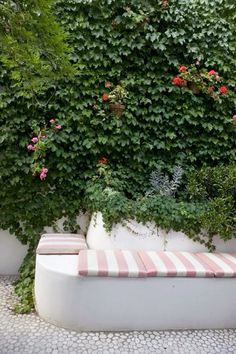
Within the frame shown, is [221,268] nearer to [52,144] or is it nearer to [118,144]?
[118,144]

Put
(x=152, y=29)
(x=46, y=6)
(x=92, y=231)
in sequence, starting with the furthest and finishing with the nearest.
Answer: (x=152, y=29), (x=92, y=231), (x=46, y=6)

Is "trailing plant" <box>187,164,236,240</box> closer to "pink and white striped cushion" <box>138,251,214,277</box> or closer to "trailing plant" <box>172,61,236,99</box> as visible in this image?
"pink and white striped cushion" <box>138,251,214,277</box>

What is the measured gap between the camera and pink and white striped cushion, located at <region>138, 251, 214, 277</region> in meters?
2.74

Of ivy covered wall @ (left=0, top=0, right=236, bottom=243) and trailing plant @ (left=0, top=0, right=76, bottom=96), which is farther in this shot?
ivy covered wall @ (left=0, top=0, right=236, bottom=243)

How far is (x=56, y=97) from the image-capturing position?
374cm

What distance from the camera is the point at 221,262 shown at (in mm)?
2979

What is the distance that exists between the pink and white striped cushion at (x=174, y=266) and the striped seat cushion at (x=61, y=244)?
2.17 feet

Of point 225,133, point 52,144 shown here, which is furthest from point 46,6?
point 225,133

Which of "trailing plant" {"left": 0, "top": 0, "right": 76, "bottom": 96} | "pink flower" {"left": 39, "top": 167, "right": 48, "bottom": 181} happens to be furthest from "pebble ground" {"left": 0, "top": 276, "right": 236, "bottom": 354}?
"trailing plant" {"left": 0, "top": 0, "right": 76, "bottom": 96}

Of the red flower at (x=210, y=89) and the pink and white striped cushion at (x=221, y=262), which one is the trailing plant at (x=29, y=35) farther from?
the red flower at (x=210, y=89)

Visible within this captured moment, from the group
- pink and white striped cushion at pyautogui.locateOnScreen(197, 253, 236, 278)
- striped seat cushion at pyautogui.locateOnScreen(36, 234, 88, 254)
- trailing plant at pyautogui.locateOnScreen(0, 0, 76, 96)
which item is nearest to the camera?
trailing plant at pyautogui.locateOnScreen(0, 0, 76, 96)

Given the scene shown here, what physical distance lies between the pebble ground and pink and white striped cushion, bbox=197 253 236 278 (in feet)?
1.76

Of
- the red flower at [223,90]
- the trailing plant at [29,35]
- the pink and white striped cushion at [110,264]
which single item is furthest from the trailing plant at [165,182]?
the trailing plant at [29,35]

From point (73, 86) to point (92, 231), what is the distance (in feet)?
5.54
